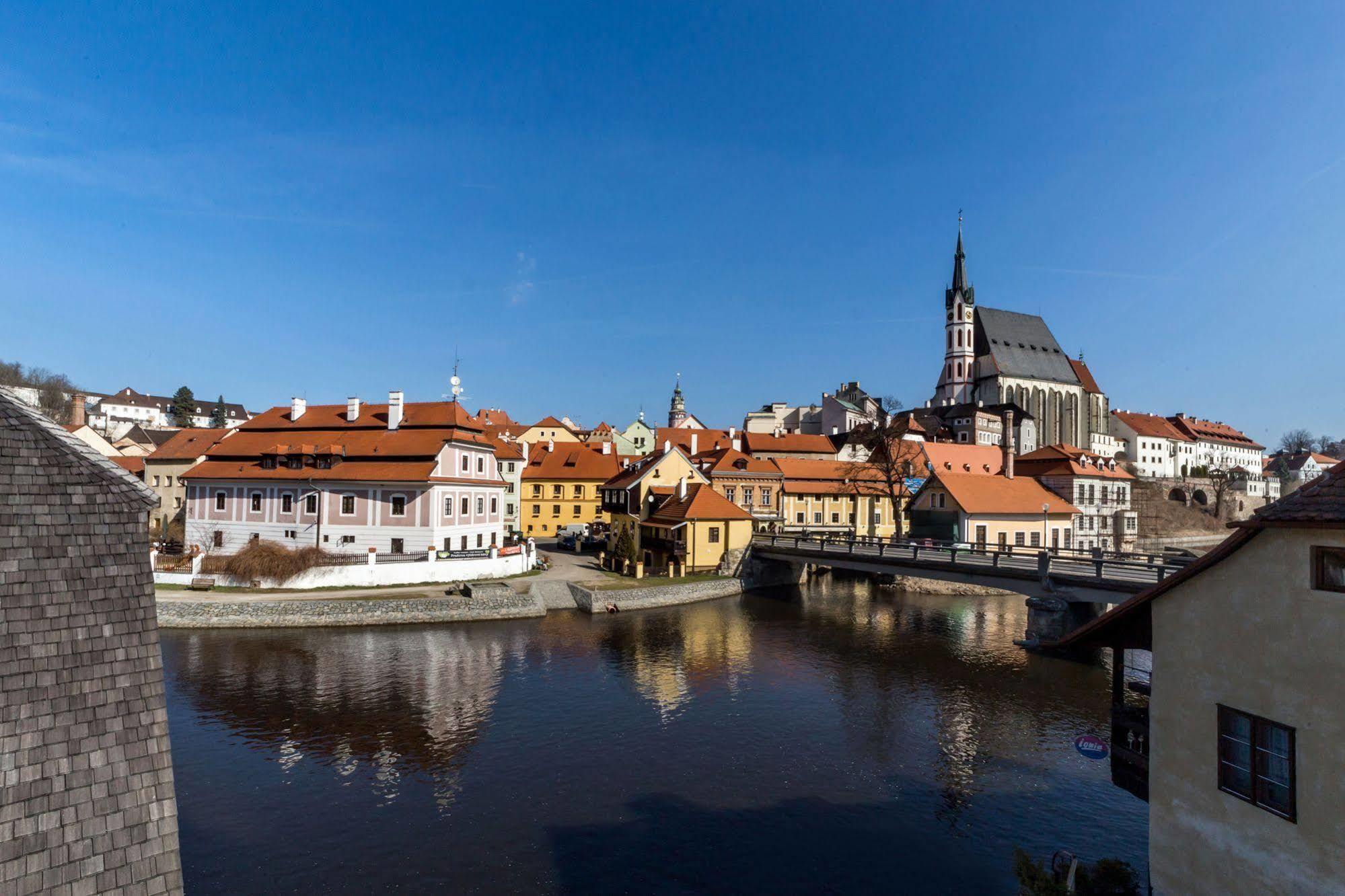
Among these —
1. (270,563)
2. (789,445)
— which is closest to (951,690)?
(270,563)

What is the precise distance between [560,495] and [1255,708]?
69802 millimetres

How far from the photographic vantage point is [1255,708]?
9.09 meters

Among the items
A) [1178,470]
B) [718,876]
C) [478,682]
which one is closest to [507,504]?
[478,682]

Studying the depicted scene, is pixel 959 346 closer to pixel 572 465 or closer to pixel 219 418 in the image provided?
pixel 572 465

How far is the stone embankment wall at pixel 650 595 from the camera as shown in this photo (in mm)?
44438

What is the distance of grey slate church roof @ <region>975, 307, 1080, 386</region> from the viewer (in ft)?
429

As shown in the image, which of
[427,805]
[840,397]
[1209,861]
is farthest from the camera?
[840,397]

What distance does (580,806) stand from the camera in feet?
60.2

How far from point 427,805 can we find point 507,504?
5608 centimetres

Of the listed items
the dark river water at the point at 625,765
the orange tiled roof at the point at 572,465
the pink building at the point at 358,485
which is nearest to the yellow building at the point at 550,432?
the orange tiled roof at the point at 572,465

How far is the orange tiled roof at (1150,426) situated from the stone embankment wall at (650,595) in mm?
116677

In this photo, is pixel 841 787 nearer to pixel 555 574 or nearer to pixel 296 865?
pixel 296 865

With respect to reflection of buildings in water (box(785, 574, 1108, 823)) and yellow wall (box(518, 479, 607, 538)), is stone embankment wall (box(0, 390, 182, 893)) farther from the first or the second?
yellow wall (box(518, 479, 607, 538))

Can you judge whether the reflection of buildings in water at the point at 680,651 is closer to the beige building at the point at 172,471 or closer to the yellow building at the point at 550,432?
the beige building at the point at 172,471
